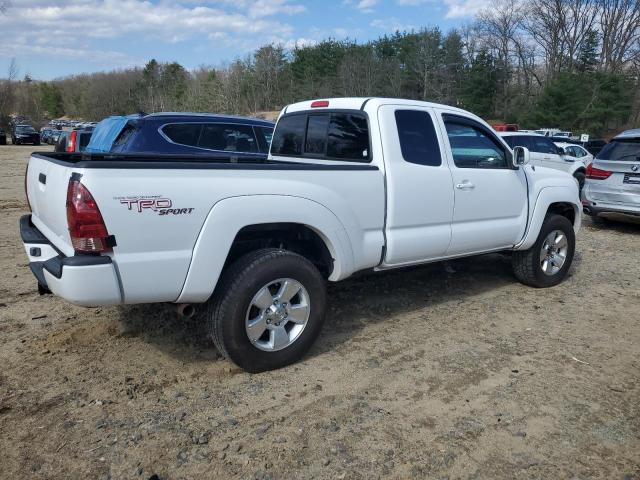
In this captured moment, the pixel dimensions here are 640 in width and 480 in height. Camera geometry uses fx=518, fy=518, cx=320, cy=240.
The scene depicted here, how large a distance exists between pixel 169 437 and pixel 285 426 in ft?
2.20

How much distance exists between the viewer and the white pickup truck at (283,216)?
301 centimetres

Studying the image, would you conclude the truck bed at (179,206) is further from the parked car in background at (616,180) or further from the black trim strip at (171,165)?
the parked car in background at (616,180)

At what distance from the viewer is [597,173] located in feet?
30.3

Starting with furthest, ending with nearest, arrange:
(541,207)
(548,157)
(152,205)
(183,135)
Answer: (548,157) < (183,135) < (541,207) < (152,205)

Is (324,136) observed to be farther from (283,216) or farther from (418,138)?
(283,216)

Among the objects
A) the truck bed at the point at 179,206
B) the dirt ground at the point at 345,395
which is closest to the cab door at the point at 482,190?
the dirt ground at the point at 345,395

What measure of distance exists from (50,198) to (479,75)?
56583 millimetres

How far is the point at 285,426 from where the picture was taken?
10.2 ft

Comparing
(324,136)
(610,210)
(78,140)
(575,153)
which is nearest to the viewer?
(324,136)

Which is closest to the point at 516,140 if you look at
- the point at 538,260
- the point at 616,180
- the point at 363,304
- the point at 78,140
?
the point at 616,180

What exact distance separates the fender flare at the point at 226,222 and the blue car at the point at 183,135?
3.86 m

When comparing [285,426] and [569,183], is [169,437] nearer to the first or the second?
[285,426]

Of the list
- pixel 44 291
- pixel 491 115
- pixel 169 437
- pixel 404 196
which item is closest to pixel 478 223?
pixel 404 196

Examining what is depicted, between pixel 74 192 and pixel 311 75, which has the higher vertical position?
pixel 311 75
